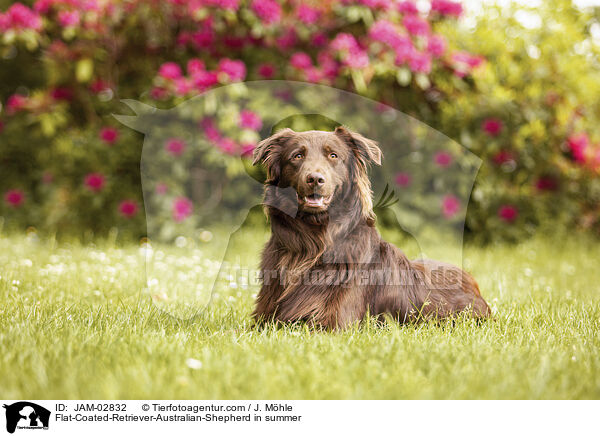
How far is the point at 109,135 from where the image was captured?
6.45 m

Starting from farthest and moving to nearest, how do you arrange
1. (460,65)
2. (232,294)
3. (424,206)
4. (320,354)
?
(460,65)
(232,294)
(424,206)
(320,354)

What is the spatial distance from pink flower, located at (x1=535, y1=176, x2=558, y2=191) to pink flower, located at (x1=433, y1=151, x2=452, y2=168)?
3483 mm

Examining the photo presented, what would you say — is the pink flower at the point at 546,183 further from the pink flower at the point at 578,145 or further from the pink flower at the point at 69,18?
the pink flower at the point at 69,18

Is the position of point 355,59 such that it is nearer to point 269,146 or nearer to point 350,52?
point 350,52

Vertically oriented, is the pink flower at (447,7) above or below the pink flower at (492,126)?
above

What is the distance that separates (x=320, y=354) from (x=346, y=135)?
1.26 m

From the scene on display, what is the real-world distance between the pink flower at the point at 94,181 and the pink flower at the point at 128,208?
36cm

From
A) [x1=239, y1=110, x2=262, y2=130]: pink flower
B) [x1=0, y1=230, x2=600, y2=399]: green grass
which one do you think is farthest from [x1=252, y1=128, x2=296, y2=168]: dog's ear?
[x1=239, y1=110, x2=262, y2=130]: pink flower

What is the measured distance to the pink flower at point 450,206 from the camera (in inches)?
157

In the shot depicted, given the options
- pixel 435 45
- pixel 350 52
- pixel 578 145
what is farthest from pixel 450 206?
pixel 578 145

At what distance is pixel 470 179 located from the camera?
414 cm

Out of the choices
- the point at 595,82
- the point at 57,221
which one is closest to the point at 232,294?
the point at 57,221
